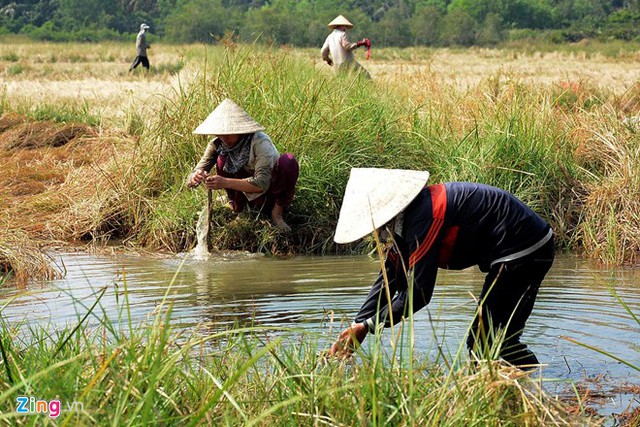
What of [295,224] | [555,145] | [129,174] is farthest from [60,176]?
[555,145]

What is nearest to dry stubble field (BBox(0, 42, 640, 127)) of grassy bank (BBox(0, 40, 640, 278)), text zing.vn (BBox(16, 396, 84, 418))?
grassy bank (BBox(0, 40, 640, 278))

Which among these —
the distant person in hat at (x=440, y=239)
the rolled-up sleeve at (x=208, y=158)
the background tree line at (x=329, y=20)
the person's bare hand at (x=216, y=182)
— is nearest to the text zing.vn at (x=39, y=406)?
the distant person in hat at (x=440, y=239)

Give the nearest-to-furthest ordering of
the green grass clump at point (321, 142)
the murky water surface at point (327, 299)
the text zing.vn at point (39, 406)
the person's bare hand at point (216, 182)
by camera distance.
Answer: the text zing.vn at point (39, 406) < the murky water surface at point (327, 299) < the person's bare hand at point (216, 182) < the green grass clump at point (321, 142)

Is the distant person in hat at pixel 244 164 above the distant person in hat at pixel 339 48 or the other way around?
the other way around

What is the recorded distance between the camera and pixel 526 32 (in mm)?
65750

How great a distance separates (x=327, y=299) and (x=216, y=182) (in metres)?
1.56

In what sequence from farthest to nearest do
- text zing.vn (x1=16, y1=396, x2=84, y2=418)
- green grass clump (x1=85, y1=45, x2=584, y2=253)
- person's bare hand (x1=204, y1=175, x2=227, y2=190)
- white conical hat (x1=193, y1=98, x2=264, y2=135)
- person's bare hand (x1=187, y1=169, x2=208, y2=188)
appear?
green grass clump (x1=85, y1=45, x2=584, y2=253) → person's bare hand (x1=187, y1=169, x2=208, y2=188) → person's bare hand (x1=204, y1=175, x2=227, y2=190) → white conical hat (x1=193, y1=98, x2=264, y2=135) → text zing.vn (x1=16, y1=396, x2=84, y2=418)

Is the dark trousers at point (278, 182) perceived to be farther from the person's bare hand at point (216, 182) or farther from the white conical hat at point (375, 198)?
the white conical hat at point (375, 198)

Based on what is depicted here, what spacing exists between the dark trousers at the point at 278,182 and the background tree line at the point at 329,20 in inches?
1674

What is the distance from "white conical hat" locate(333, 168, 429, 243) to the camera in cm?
382

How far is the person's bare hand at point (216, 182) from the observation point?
7.61 m

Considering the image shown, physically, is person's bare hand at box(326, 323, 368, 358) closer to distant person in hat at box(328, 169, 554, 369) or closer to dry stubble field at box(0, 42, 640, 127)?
distant person in hat at box(328, 169, 554, 369)

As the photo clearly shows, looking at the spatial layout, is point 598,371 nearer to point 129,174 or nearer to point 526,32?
point 129,174

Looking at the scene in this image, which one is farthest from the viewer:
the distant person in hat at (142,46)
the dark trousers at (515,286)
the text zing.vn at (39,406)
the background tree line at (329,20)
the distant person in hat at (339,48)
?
the background tree line at (329,20)
